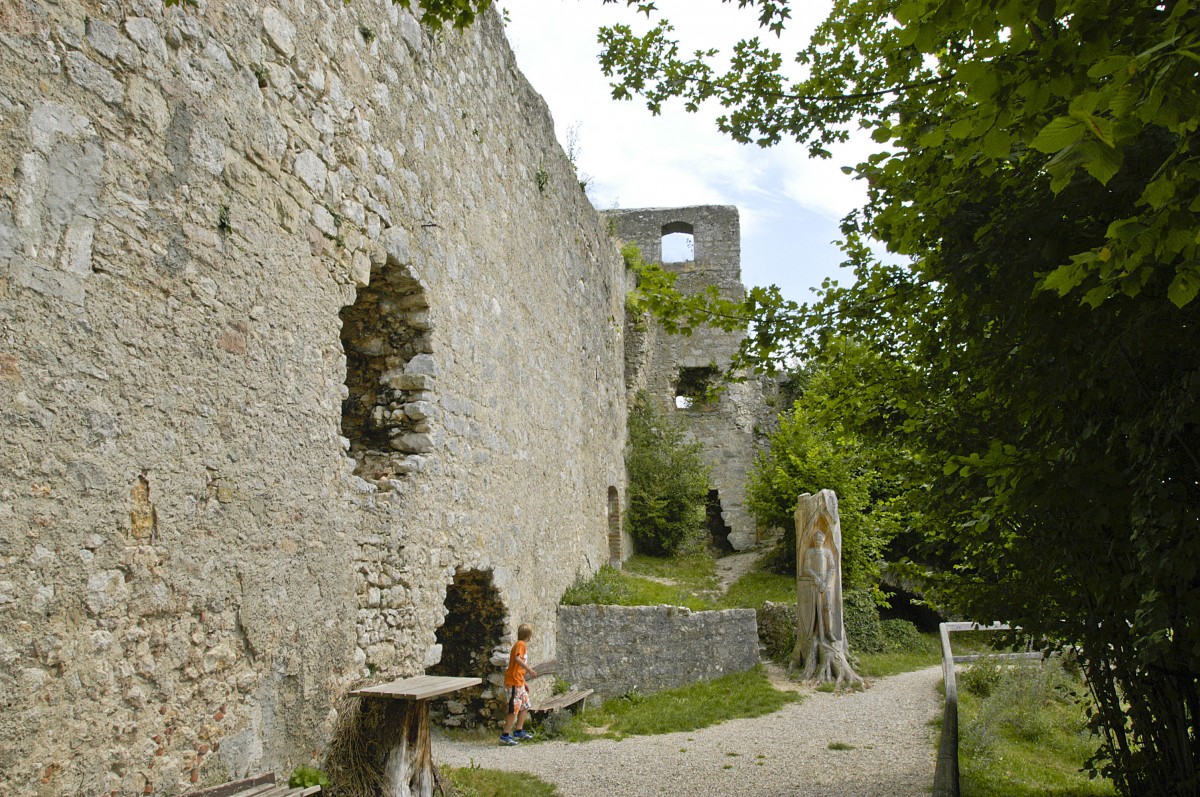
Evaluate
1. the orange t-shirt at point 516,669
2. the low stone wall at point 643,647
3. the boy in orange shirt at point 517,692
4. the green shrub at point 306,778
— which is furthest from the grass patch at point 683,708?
the green shrub at point 306,778

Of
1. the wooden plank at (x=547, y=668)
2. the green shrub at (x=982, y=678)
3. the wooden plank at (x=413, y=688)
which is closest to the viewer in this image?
the wooden plank at (x=413, y=688)

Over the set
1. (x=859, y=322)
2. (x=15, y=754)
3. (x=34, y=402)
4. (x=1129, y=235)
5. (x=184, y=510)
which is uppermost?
(x=859, y=322)

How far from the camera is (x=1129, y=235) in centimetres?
196

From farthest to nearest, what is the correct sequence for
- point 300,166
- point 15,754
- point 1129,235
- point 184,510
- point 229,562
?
1. point 300,166
2. point 229,562
3. point 184,510
4. point 15,754
5. point 1129,235

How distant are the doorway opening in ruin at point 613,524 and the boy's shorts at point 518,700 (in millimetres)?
6537

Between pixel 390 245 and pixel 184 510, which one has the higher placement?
pixel 390 245

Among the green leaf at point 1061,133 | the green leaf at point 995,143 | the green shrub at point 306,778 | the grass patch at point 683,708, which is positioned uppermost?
the green leaf at point 995,143

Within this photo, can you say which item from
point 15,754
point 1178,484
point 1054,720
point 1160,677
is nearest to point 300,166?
point 15,754

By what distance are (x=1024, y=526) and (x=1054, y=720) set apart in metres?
5.42

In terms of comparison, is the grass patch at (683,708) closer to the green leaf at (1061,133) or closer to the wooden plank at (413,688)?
the wooden plank at (413,688)

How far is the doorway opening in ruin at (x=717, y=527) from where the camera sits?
60.1 feet

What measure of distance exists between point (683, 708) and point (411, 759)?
4425 mm

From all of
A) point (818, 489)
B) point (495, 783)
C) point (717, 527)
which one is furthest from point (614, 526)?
point (495, 783)

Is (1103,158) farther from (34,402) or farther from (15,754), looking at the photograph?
(15,754)
